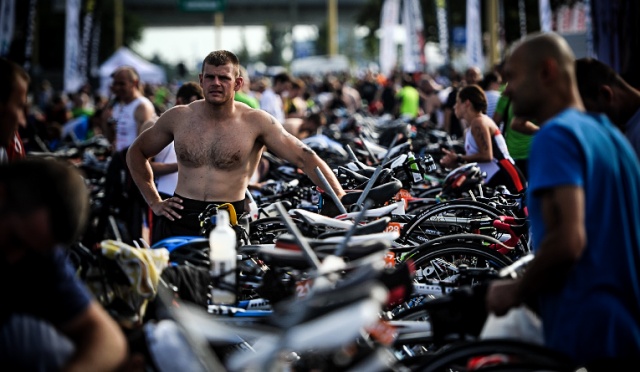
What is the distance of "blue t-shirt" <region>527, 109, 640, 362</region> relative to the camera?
3756mm

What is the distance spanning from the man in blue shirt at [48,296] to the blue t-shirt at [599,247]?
164cm

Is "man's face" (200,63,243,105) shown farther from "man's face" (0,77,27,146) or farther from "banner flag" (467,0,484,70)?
"banner flag" (467,0,484,70)

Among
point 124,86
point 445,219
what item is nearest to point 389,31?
point 124,86

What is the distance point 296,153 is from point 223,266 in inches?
103

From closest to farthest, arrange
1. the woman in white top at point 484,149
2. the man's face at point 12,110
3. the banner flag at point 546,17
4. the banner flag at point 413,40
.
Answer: the man's face at point 12,110 → the woman in white top at point 484,149 → the banner flag at point 546,17 → the banner flag at point 413,40

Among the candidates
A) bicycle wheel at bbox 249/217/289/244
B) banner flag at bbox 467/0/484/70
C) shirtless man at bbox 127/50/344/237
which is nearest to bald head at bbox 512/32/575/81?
shirtless man at bbox 127/50/344/237

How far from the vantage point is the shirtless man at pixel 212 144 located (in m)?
7.31

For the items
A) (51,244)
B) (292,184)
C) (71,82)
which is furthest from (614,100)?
(71,82)

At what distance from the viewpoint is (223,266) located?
4652 millimetres

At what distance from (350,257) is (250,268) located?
1.83 feet

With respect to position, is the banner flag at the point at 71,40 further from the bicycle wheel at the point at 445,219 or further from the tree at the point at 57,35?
the tree at the point at 57,35

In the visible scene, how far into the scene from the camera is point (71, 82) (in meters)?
30.4

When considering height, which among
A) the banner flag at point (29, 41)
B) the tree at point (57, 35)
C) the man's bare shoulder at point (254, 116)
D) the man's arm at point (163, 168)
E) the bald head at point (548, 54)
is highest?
the tree at point (57, 35)

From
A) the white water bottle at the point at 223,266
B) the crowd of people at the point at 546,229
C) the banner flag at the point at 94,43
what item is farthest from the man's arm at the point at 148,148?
the banner flag at the point at 94,43
